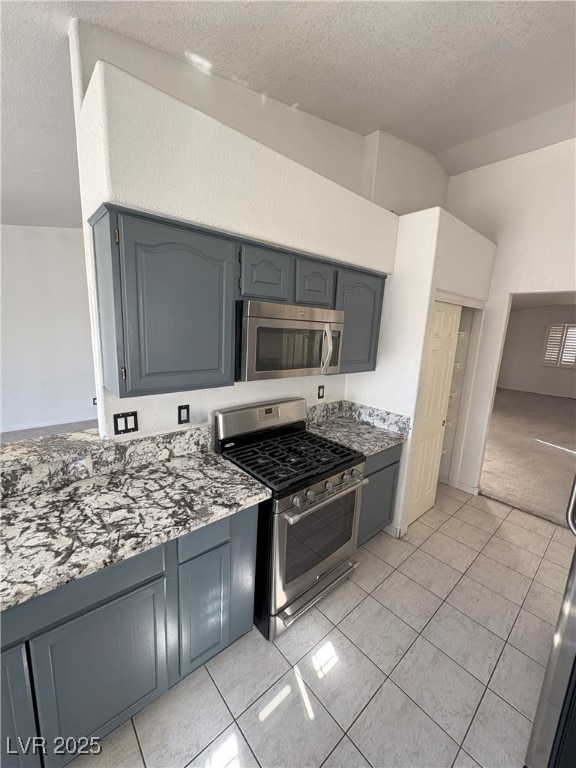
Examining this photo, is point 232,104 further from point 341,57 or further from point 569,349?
point 569,349

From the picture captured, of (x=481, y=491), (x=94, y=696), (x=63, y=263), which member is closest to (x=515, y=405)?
(x=481, y=491)

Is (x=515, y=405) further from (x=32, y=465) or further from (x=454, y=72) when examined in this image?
(x=32, y=465)

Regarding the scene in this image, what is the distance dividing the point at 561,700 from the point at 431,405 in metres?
1.83

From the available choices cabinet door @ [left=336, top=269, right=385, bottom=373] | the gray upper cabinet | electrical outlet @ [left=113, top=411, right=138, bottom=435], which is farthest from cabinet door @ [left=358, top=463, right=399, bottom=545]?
electrical outlet @ [left=113, top=411, right=138, bottom=435]

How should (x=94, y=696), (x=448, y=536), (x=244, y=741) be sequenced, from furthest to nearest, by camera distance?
(x=448, y=536), (x=244, y=741), (x=94, y=696)

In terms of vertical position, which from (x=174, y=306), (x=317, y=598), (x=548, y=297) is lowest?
(x=317, y=598)

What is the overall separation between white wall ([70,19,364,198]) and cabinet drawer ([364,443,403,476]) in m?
2.11

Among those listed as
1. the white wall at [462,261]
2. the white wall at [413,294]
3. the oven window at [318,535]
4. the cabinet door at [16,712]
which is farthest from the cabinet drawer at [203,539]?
the white wall at [462,261]

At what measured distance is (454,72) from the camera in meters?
1.88

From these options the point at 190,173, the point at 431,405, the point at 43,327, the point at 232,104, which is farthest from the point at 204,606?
the point at 43,327

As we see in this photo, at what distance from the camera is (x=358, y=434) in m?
2.49

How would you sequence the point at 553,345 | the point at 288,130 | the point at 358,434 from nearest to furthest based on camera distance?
1. the point at 288,130
2. the point at 358,434
3. the point at 553,345

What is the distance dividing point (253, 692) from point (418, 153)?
3.96 m

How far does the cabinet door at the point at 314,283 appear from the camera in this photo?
1.93m
